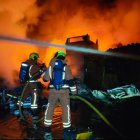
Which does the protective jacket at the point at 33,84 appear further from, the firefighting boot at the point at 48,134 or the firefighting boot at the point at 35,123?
the firefighting boot at the point at 48,134

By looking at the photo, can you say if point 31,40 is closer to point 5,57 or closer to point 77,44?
point 5,57

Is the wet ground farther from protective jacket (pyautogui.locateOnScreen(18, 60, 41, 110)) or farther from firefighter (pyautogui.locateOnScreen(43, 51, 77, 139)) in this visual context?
protective jacket (pyautogui.locateOnScreen(18, 60, 41, 110))

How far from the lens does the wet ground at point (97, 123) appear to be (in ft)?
22.8

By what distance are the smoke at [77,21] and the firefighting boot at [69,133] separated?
11496 mm

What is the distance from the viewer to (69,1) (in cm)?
2083

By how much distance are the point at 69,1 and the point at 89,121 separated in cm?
1403

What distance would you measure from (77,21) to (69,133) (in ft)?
46.2

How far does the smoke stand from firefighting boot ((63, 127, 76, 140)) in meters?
A: 11.5

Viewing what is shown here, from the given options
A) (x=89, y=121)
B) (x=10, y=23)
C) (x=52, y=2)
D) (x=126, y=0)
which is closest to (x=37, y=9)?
(x=52, y=2)

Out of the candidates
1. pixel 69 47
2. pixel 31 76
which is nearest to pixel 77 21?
pixel 69 47

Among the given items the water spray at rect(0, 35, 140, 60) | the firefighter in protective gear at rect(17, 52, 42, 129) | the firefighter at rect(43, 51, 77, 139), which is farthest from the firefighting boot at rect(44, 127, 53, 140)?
the water spray at rect(0, 35, 140, 60)

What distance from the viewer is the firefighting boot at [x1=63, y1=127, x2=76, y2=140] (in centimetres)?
673

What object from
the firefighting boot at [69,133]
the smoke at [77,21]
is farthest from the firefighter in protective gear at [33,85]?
the smoke at [77,21]

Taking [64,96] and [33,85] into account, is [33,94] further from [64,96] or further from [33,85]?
[64,96]
